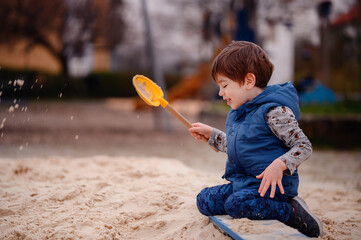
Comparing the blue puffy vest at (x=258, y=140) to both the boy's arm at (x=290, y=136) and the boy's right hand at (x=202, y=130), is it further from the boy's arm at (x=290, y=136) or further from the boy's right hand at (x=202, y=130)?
the boy's right hand at (x=202, y=130)

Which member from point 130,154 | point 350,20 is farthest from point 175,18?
point 130,154

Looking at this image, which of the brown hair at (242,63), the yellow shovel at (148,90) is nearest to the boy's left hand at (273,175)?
the brown hair at (242,63)

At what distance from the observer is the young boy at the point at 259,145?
168cm

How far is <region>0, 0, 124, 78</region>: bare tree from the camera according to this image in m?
7.21

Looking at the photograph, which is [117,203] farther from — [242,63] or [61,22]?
[61,22]

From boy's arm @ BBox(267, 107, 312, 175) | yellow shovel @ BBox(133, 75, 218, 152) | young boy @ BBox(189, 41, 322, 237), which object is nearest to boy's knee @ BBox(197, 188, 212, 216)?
young boy @ BBox(189, 41, 322, 237)

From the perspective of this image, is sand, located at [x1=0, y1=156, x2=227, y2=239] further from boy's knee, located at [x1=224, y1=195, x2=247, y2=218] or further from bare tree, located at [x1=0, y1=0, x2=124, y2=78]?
bare tree, located at [x1=0, y1=0, x2=124, y2=78]

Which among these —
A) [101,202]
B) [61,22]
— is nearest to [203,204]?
[101,202]

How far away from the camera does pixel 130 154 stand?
465 cm

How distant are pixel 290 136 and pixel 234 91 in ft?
1.08

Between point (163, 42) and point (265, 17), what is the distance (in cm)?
1350

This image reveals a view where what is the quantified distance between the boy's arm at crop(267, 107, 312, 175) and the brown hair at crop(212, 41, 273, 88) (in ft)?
0.62

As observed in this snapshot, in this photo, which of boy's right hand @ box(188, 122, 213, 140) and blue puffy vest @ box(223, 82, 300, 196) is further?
boy's right hand @ box(188, 122, 213, 140)

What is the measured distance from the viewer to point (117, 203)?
2.18 meters
